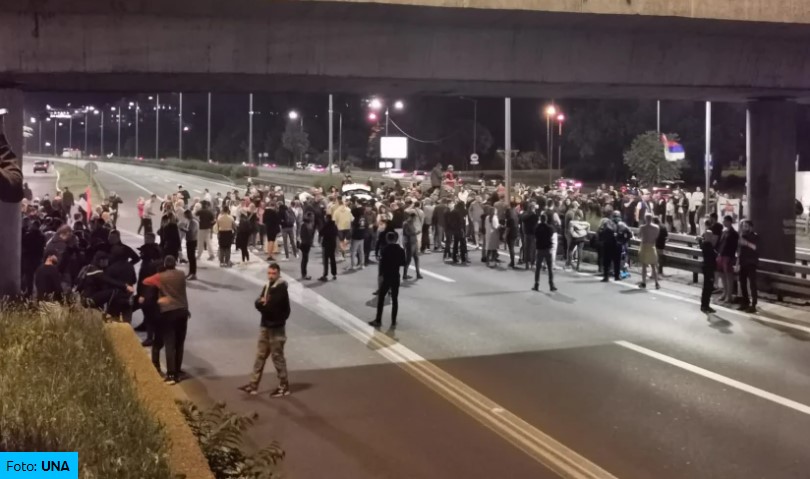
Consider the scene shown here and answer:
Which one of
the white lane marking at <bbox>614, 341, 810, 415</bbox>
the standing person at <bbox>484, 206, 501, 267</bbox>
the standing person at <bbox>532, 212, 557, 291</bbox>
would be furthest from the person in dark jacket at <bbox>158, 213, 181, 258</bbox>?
the white lane marking at <bbox>614, 341, 810, 415</bbox>

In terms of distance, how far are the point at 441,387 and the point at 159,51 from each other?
24.4 feet

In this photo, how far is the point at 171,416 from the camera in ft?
20.6

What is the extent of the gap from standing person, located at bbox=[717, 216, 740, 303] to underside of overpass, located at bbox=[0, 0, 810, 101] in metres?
2.96

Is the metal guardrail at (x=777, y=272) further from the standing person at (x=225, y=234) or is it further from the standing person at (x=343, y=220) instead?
the standing person at (x=225, y=234)

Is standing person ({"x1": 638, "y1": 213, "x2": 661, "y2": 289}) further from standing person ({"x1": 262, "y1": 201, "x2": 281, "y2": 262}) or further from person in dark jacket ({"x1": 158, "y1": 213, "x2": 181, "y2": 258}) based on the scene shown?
person in dark jacket ({"x1": 158, "y1": 213, "x2": 181, "y2": 258})

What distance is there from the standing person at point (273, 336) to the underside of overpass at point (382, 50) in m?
4.98

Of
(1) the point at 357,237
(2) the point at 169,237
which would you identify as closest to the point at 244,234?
(1) the point at 357,237

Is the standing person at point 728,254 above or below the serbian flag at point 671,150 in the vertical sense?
below

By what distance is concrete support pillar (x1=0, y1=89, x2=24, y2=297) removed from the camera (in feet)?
45.8

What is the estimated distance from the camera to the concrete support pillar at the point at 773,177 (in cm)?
1886

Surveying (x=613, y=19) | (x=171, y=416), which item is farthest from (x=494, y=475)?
(x=613, y=19)

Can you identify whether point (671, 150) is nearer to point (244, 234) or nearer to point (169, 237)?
point (244, 234)

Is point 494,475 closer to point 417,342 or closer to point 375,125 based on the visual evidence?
point 417,342

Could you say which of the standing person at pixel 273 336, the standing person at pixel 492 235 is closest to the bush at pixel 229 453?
the standing person at pixel 273 336
